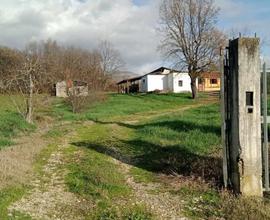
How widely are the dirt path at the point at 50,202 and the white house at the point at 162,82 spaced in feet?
200

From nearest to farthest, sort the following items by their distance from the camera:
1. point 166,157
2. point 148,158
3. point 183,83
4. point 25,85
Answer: point 166,157, point 148,158, point 25,85, point 183,83

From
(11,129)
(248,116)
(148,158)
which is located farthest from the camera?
(11,129)

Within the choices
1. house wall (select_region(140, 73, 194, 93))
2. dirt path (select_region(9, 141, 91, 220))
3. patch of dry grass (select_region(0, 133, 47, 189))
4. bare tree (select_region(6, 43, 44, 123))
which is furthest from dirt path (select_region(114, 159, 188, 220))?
house wall (select_region(140, 73, 194, 93))

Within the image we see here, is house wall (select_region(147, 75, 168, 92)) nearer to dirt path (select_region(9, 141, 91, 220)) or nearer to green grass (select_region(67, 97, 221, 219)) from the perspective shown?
green grass (select_region(67, 97, 221, 219))

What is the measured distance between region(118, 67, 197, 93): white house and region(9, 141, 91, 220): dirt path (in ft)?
200

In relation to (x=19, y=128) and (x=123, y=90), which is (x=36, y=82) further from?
(x=123, y=90)

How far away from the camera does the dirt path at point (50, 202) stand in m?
7.52

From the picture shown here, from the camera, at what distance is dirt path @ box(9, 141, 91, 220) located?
7.52 metres

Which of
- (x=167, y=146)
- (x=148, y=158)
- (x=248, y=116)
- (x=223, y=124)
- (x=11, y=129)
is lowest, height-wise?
(x=148, y=158)

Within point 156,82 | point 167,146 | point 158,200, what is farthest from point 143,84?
point 158,200

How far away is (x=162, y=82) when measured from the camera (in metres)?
77.6

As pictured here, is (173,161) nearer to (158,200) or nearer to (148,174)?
(148,174)

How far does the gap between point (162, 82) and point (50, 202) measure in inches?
2755

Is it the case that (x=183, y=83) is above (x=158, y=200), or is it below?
above
